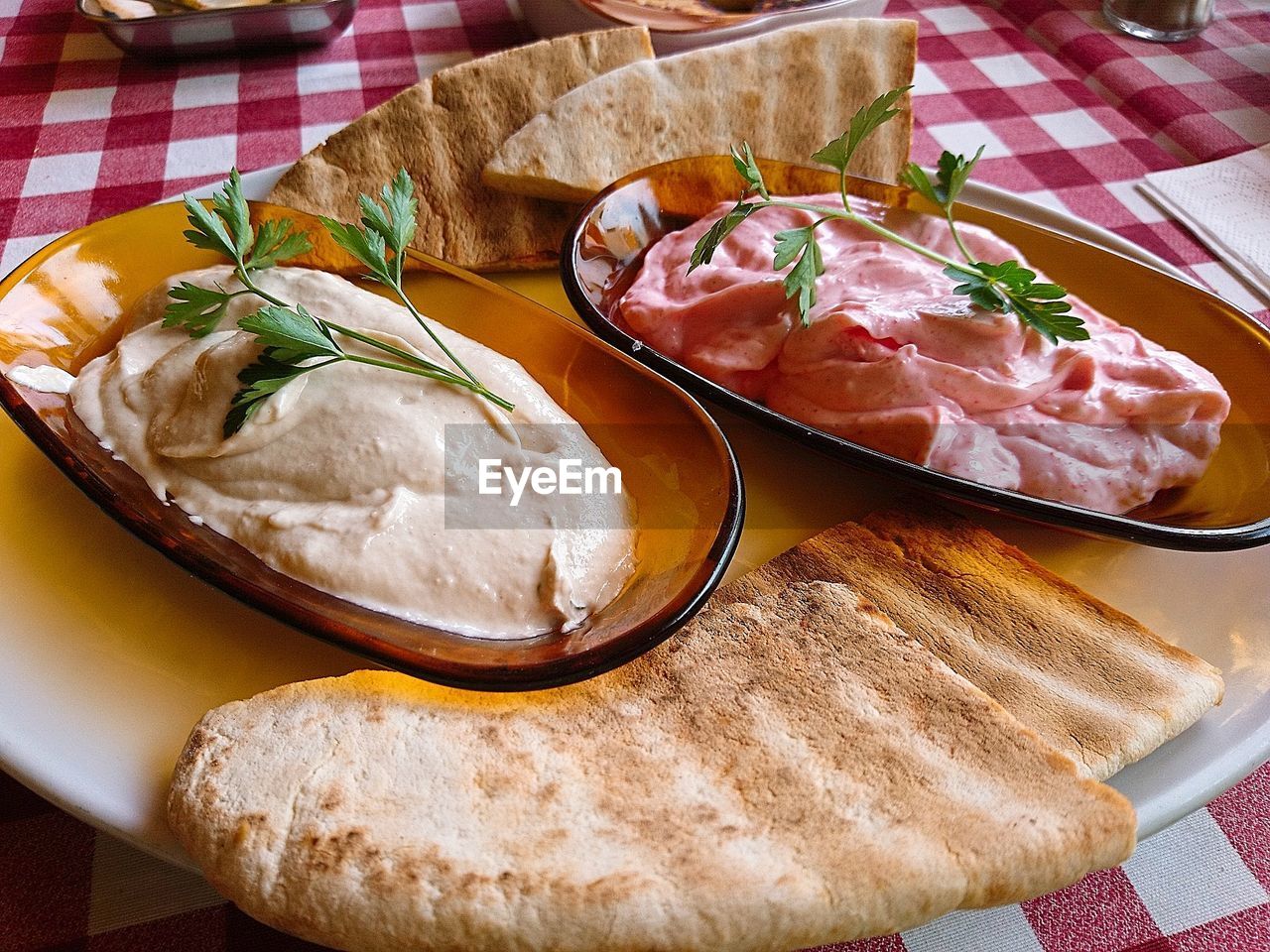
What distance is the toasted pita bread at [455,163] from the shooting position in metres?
1.86

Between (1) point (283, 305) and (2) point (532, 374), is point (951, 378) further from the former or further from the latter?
(1) point (283, 305)

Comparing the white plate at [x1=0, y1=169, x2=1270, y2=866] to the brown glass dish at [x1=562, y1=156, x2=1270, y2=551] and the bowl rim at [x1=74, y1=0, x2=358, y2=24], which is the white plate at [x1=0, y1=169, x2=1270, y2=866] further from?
the bowl rim at [x1=74, y1=0, x2=358, y2=24]

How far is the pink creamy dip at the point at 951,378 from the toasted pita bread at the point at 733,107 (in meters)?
0.46

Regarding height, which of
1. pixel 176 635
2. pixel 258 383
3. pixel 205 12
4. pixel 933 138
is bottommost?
pixel 176 635

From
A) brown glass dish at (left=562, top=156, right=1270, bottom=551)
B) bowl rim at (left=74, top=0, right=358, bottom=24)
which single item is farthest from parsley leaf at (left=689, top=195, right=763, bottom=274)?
bowl rim at (left=74, top=0, right=358, bottom=24)

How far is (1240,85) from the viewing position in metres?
2.94

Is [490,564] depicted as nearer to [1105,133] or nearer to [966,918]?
[966,918]

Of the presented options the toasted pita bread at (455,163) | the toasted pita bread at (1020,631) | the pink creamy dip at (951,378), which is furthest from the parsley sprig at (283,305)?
the toasted pita bread at (1020,631)

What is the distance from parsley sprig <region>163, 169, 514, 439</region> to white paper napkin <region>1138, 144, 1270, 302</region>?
181 centimetres

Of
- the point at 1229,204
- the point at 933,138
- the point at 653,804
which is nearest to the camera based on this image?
the point at 653,804

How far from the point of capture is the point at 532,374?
1532 mm

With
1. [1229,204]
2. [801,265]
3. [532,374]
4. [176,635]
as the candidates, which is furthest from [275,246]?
[1229,204]

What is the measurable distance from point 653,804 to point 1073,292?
1262 millimetres

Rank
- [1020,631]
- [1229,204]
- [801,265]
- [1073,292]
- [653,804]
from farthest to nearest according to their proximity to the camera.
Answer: [1229,204], [1073,292], [801,265], [1020,631], [653,804]
